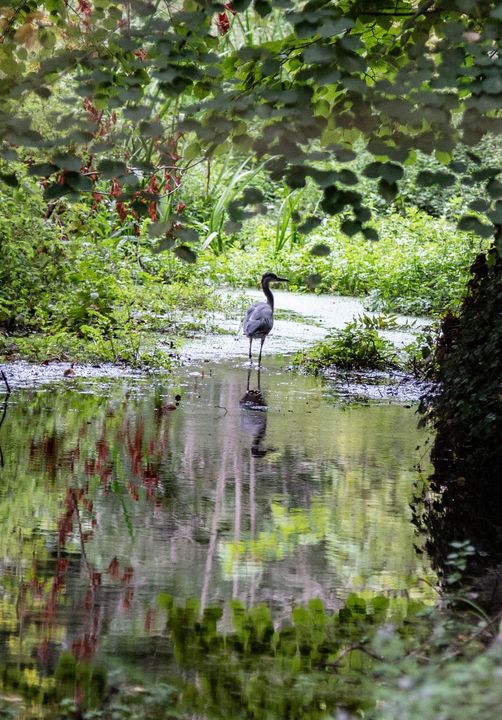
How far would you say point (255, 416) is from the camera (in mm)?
10109

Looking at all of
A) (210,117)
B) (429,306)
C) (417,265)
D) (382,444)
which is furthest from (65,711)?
(417,265)

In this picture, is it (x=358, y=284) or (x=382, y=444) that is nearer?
(x=382, y=444)

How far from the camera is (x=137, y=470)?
786 cm

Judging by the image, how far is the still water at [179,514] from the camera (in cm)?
498

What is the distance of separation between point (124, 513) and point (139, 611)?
1683mm

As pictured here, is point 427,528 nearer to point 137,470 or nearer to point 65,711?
point 137,470

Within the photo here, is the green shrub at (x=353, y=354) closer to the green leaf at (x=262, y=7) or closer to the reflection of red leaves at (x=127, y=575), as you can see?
A: the reflection of red leaves at (x=127, y=575)

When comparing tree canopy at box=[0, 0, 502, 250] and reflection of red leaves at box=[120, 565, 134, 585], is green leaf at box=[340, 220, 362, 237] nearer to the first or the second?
tree canopy at box=[0, 0, 502, 250]

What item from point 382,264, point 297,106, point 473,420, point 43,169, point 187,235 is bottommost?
point 473,420

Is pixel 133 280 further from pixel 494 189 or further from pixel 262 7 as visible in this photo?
pixel 494 189

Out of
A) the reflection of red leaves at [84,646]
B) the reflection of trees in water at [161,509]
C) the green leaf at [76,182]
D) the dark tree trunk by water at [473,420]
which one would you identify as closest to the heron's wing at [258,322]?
the reflection of trees in water at [161,509]

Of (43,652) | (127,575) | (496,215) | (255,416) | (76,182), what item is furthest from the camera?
(255,416)

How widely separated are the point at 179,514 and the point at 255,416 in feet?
11.1

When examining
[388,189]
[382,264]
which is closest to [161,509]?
[388,189]
